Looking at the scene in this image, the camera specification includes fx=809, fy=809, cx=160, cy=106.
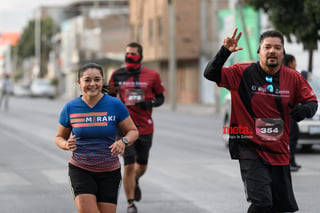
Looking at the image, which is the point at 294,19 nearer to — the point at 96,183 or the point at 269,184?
the point at 269,184

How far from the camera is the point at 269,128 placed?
6.61 m

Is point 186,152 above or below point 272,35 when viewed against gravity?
below

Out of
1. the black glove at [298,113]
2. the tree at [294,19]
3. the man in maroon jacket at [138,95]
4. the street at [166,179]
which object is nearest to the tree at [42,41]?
the tree at [294,19]

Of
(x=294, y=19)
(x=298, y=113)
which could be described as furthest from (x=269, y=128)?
(x=294, y=19)

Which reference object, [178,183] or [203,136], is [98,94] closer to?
[178,183]

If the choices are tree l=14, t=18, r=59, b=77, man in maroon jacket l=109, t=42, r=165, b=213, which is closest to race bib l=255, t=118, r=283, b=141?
man in maroon jacket l=109, t=42, r=165, b=213

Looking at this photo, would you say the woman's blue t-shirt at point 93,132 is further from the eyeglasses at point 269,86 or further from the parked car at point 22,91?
the parked car at point 22,91

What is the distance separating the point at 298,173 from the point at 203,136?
907 centimetres

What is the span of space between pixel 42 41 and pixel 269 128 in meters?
112

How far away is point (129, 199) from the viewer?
30.5 ft

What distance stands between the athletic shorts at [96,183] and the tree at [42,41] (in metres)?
103

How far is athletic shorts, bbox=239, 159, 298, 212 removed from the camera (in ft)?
21.1

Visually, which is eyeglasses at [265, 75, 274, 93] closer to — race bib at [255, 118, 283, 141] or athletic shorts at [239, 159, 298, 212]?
race bib at [255, 118, 283, 141]

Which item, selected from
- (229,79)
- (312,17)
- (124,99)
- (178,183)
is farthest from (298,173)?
(312,17)
